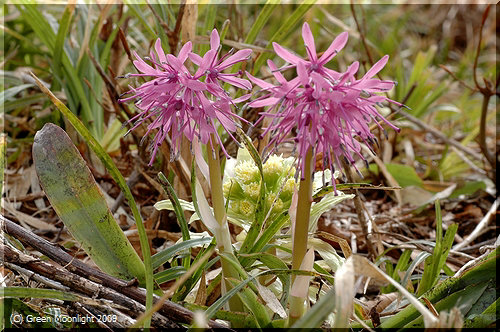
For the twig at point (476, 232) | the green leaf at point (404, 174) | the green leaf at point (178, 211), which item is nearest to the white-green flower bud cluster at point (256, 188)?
the green leaf at point (178, 211)

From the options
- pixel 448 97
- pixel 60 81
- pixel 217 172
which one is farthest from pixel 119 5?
pixel 448 97

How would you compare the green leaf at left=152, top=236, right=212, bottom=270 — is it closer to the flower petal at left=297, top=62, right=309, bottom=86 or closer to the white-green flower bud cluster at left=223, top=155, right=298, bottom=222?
the white-green flower bud cluster at left=223, top=155, right=298, bottom=222

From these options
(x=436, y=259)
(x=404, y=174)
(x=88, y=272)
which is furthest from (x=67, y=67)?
(x=436, y=259)

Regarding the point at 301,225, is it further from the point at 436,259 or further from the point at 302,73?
the point at 436,259

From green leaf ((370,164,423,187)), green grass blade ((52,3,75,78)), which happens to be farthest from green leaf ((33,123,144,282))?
green leaf ((370,164,423,187))

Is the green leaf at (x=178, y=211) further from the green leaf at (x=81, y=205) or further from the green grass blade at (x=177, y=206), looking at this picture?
the green leaf at (x=81, y=205)

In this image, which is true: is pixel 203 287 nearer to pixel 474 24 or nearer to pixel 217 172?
pixel 217 172

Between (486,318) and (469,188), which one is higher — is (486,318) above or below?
below
